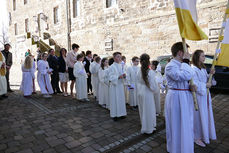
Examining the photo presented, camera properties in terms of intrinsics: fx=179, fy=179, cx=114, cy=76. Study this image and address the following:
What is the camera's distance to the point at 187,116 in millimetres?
2691

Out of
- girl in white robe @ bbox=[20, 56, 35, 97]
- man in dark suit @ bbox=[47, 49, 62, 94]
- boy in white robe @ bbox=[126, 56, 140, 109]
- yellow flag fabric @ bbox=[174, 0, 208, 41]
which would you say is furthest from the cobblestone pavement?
man in dark suit @ bbox=[47, 49, 62, 94]

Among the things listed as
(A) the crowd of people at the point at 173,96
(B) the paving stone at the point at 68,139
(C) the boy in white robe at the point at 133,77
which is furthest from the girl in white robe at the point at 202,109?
(B) the paving stone at the point at 68,139

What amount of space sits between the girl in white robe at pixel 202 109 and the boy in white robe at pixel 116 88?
72.9 inches

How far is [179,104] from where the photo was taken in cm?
274

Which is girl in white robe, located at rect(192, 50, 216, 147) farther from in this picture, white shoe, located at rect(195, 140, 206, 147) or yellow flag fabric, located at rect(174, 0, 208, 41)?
yellow flag fabric, located at rect(174, 0, 208, 41)

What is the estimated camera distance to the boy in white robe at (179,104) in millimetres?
2648

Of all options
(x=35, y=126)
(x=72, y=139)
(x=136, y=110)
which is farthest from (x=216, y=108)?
(x=35, y=126)

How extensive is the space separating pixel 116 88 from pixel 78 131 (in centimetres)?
142

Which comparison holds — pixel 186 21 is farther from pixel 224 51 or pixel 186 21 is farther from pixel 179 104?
pixel 179 104

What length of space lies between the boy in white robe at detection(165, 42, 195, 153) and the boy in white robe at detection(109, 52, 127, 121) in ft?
6.23

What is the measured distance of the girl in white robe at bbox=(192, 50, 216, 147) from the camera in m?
3.20

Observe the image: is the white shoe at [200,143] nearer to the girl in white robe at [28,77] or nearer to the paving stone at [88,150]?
the paving stone at [88,150]

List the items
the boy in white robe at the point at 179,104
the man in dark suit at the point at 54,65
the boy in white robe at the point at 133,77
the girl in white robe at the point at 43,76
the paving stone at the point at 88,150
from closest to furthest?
the boy in white robe at the point at 179,104, the paving stone at the point at 88,150, the boy in white robe at the point at 133,77, the girl in white robe at the point at 43,76, the man in dark suit at the point at 54,65

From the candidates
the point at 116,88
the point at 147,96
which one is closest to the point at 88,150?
the point at 147,96
